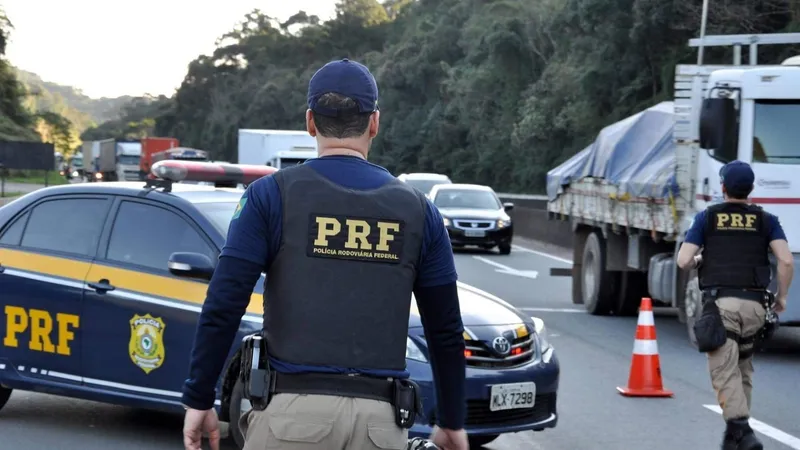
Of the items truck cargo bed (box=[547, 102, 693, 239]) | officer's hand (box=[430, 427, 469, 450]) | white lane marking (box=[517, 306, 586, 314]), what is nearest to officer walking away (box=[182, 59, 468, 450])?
officer's hand (box=[430, 427, 469, 450])

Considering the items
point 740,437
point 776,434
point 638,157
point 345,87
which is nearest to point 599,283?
point 638,157

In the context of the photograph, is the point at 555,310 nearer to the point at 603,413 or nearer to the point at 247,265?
the point at 603,413

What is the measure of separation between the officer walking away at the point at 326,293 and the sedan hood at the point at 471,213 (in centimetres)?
2646

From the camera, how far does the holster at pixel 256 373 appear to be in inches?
143

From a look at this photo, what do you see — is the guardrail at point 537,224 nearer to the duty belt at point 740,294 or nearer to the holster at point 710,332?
the duty belt at point 740,294

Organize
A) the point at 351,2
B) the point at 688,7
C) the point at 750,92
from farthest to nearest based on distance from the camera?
the point at 351,2
the point at 688,7
the point at 750,92

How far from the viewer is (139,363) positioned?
7.96 meters

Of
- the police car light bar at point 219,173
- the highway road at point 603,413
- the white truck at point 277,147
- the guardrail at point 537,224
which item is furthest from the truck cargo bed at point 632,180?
the white truck at point 277,147

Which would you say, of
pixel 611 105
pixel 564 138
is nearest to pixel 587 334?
pixel 611 105

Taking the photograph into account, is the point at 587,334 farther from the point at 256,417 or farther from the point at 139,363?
the point at 256,417

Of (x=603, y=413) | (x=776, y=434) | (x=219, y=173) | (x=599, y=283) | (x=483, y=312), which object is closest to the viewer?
(x=483, y=312)

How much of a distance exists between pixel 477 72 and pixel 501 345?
190 feet

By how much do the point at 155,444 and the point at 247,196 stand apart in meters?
4.91

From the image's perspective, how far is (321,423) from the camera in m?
3.60
